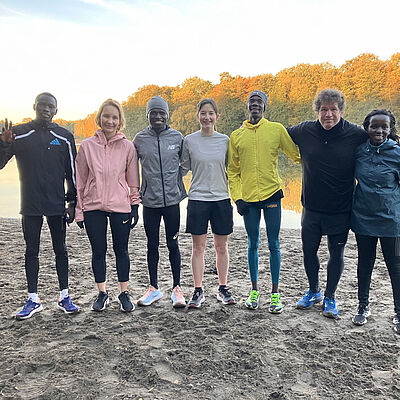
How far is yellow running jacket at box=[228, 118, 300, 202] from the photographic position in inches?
152

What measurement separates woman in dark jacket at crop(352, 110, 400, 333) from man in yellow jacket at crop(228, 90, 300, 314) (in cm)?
70

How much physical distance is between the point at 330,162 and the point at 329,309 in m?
1.44

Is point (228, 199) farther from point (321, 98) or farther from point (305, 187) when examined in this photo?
point (321, 98)

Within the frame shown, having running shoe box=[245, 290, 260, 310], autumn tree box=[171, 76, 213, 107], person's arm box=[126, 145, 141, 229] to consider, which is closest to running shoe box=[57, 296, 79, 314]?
person's arm box=[126, 145, 141, 229]

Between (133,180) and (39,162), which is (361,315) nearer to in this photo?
(133,180)

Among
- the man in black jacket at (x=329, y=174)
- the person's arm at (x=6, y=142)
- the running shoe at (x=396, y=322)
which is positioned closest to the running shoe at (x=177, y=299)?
the man in black jacket at (x=329, y=174)

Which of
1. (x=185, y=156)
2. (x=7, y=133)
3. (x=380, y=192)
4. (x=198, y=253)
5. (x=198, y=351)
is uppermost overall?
(x=7, y=133)

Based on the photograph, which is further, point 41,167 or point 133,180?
point 133,180

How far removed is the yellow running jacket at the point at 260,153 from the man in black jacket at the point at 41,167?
66.0 inches

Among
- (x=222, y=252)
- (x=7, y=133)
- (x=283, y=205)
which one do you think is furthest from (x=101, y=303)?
(x=283, y=205)

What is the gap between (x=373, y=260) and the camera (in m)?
3.70

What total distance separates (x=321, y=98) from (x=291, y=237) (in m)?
4.18

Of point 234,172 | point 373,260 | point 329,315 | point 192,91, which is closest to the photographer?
point 373,260

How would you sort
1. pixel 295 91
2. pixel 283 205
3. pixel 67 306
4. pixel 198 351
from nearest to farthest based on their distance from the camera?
pixel 198 351, pixel 67 306, pixel 283 205, pixel 295 91
